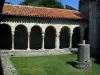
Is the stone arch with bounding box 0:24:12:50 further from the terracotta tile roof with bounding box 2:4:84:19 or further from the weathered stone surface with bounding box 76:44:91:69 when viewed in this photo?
the weathered stone surface with bounding box 76:44:91:69

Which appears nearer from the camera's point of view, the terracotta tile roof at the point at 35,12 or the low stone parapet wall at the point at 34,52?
the low stone parapet wall at the point at 34,52

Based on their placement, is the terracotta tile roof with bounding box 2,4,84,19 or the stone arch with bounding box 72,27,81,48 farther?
the stone arch with bounding box 72,27,81,48

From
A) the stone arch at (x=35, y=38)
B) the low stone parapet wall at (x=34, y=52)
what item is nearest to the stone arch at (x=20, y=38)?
the stone arch at (x=35, y=38)

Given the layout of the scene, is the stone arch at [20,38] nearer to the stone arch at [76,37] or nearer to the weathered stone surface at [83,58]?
the stone arch at [76,37]

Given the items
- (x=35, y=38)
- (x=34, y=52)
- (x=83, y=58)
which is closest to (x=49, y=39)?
(x=35, y=38)

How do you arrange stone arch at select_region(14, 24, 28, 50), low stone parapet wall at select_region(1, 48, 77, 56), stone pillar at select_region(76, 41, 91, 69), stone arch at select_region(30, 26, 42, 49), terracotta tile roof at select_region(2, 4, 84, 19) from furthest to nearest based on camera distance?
stone arch at select_region(30, 26, 42, 49) < stone arch at select_region(14, 24, 28, 50) < terracotta tile roof at select_region(2, 4, 84, 19) < low stone parapet wall at select_region(1, 48, 77, 56) < stone pillar at select_region(76, 41, 91, 69)

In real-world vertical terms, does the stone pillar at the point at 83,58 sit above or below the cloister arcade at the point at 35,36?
below

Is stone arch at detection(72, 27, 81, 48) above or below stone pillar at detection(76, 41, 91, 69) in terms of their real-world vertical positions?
above

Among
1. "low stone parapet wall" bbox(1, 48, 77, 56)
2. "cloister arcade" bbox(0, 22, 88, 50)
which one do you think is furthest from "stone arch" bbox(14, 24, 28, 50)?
"low stone parapet wall" bbox(1, 48, 77, 56)

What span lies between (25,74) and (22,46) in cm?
1593

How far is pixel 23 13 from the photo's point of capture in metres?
26.7

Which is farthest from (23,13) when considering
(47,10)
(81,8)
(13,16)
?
(81,8)

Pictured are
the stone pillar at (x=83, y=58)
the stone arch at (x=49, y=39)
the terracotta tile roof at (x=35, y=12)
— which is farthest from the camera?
the stone arch at (x=49, y=39)

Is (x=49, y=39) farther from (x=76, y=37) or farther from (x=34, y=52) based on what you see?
(x=34, y=52)
